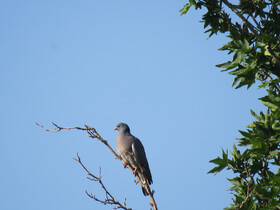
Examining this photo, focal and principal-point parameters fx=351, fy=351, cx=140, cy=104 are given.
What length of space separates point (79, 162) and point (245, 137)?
1.52 meters

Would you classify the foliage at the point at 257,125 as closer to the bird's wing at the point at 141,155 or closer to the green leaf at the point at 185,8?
the green leaf at the point at 185,8

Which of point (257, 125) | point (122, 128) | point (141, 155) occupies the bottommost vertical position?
point (257, 125)

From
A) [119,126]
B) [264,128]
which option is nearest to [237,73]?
[264,128]

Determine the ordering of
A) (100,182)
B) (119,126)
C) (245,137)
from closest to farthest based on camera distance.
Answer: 1. (100,182)
2. (245,137)
3. (119,126)

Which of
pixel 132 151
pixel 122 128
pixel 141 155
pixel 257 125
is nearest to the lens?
pixel 257 125

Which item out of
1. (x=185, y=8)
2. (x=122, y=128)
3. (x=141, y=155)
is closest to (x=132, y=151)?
(x=141, y=155)

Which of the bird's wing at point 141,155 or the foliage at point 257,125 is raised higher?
the bird's wing at point 141,155

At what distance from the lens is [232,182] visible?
11.2 feet

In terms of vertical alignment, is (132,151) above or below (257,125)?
above

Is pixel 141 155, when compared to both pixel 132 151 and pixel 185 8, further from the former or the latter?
pixel 185 8

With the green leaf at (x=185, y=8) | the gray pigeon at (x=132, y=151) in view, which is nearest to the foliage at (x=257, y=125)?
the green leaf at (x=185, y=8)

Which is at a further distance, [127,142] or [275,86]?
[127,142]

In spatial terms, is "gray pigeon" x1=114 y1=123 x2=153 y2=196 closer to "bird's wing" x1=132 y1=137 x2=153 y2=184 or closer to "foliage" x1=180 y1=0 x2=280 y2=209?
"bird's wing" x1=132 y1=137 x2=153 y2=184

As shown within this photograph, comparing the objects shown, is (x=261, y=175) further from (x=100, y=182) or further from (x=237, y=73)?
(x=100, y=182)
